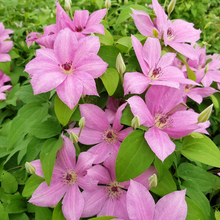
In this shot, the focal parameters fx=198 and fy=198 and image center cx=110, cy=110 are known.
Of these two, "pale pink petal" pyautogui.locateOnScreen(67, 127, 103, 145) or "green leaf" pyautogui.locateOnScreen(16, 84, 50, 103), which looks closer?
"pale pink petal" pyautogui.locateOnScreen(67, 127, 103, 145)

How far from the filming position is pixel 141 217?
0.48 metres

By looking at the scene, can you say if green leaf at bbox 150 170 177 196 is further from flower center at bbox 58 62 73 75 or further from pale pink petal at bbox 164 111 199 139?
flower center at bbox 58 62 73 75

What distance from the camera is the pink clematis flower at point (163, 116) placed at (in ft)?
1.60

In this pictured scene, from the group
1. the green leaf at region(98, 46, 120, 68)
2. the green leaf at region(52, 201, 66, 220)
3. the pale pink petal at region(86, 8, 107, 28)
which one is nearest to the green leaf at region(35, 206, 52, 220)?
the green leaf at region(52, 201, 66, 220)

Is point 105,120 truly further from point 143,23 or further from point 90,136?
point 143,23

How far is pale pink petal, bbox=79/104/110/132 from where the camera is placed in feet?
1.86

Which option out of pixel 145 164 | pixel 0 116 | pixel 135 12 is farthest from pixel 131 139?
pixel 0 116

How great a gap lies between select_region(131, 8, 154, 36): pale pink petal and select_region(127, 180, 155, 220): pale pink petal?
1.52ft

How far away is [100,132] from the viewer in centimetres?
60

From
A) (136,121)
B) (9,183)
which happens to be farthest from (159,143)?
(9,183)

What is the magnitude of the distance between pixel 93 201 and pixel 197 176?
0.39m

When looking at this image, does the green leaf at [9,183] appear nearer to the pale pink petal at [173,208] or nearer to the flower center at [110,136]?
the flower center at [110,136]

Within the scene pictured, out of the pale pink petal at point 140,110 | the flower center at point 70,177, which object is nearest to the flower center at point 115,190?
the flower center at point 70,177

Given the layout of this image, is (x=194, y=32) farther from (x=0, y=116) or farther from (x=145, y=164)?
(x=0, y=116)
